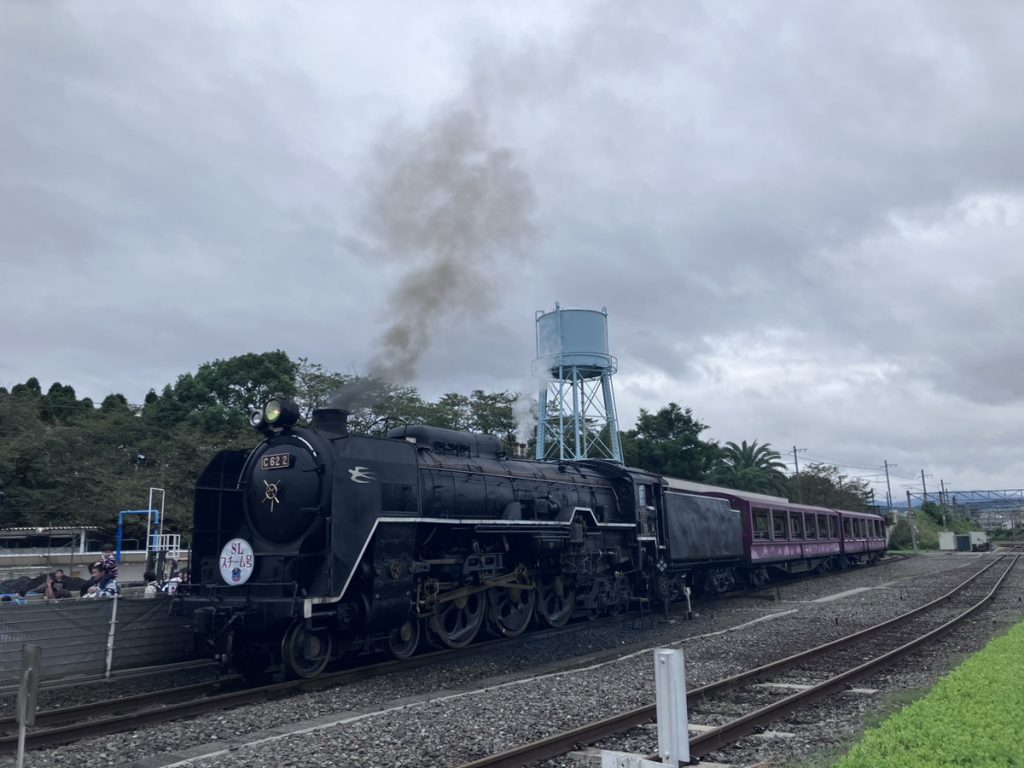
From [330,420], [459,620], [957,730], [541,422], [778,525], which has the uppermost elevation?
[541,422]

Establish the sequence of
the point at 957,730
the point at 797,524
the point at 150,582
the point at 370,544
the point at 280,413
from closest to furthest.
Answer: the point at 957,730, the point at 370,544, the point at 280,413, the point at 150,582, the point at 797,524

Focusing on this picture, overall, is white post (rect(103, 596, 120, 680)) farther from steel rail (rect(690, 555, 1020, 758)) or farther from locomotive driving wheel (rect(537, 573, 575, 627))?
steel rail (rect(690, 555, 1020, 758))

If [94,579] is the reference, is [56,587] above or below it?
below

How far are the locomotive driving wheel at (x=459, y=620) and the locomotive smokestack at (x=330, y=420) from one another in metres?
3.04

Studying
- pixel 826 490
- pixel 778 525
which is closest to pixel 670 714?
pixel 778 525

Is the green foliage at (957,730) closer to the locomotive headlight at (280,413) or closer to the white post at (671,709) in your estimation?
the white post at (671,709)

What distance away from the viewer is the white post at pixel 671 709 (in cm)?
473

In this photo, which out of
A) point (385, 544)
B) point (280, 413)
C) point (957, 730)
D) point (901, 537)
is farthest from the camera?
point (901, 537)

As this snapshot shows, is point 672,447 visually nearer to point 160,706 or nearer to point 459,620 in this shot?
point 459,620

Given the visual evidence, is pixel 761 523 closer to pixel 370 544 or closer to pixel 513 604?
pixel 513 604

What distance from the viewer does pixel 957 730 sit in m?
5.57

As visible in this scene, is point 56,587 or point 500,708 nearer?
point 500,708

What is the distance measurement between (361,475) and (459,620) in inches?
134

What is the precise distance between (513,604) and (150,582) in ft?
21.5
